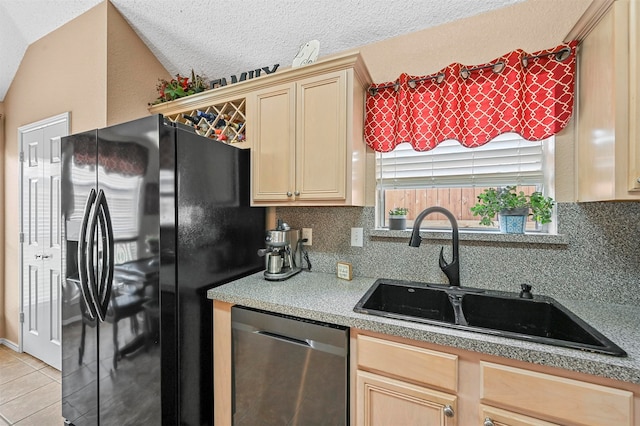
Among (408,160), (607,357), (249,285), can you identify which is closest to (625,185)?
(607,357)

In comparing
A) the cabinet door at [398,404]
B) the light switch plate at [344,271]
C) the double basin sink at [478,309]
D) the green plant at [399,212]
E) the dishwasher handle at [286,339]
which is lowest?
the cabinet door at [398,404]

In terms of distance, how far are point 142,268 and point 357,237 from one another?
121cm

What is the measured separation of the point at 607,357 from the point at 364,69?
5.31 feet

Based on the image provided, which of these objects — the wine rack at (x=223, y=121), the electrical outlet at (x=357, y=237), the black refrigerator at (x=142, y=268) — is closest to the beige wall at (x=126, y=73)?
the wine rack at (x=223, y=121)

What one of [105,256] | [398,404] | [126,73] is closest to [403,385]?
[398,404]

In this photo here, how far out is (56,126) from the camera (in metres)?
2.36

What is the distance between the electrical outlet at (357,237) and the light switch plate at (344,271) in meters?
0.15

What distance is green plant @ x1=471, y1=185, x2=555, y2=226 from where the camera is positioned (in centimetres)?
140

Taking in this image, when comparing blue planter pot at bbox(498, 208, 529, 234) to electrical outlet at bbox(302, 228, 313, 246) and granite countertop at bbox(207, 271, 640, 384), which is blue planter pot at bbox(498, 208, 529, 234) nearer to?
granite countertop at bbox(207, 271, 640, 384)

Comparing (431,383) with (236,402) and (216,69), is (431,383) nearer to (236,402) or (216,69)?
(236,402)

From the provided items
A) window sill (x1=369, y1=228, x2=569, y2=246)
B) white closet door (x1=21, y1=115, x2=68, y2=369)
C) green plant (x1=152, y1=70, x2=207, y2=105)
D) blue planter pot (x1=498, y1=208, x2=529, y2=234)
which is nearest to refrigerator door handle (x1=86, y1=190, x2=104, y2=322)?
green plant (x1=152, y1=70, x2=207, y2=105)

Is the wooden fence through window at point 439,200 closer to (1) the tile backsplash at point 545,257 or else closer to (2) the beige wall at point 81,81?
(1) the tile backsplash at point 545,257

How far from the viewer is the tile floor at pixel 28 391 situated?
188cm

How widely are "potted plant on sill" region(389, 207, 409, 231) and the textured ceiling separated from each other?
1.12m
